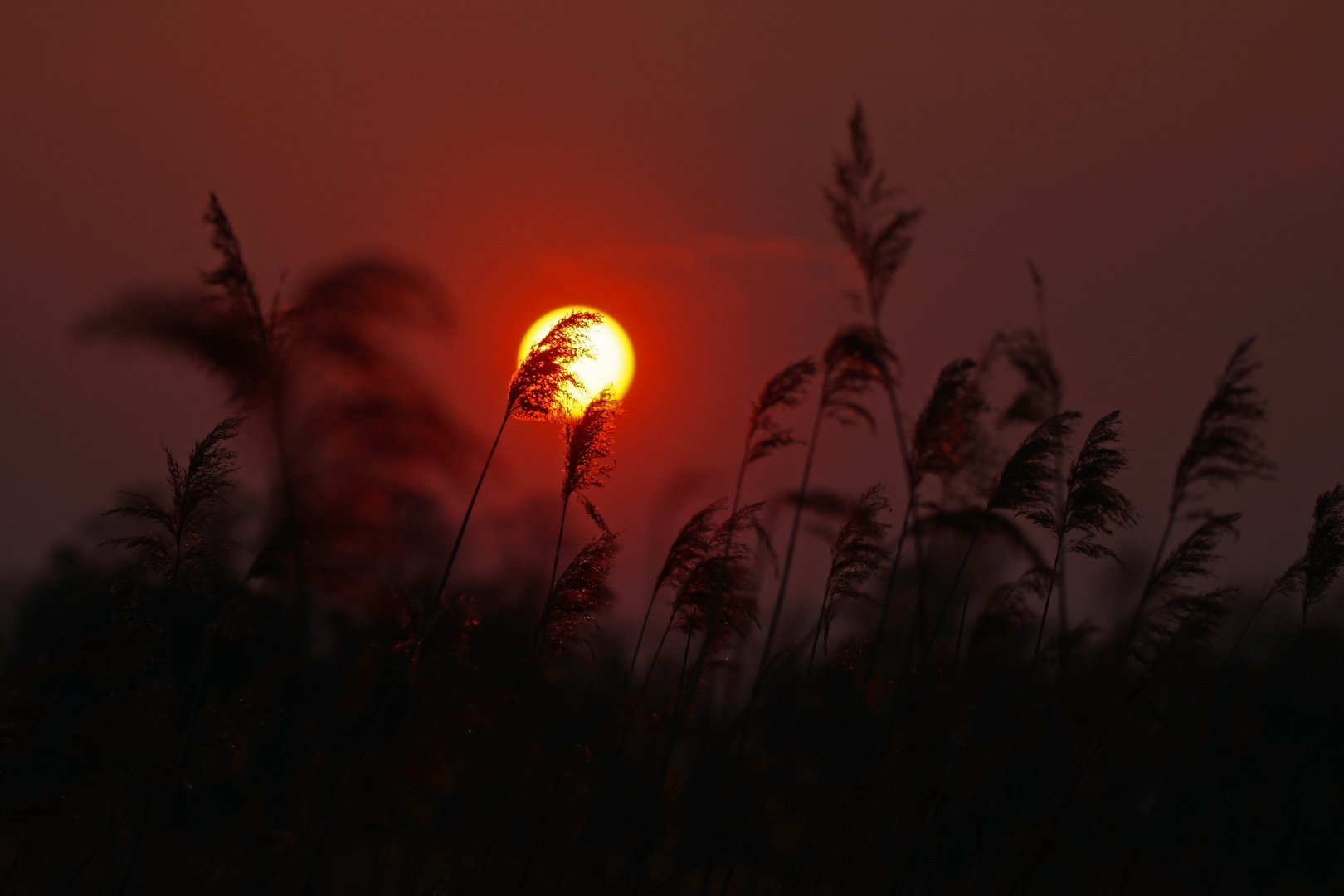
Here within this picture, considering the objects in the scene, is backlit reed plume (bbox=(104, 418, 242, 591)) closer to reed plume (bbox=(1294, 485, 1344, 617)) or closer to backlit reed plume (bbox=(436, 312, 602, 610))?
backlit reed plume (bbox=(436, 312, 602, 610))

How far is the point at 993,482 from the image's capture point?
190 inches

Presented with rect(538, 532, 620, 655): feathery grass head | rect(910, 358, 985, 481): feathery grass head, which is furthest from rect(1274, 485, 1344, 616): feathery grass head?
rect(538, 532, 620, 655): feathery grass head

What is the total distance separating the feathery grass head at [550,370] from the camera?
441 cm

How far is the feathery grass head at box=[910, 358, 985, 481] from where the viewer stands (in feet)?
16.0

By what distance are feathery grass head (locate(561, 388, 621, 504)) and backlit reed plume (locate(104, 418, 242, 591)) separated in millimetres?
1480

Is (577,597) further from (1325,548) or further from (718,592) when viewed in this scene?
(1325,548)

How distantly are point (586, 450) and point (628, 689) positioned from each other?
137cm

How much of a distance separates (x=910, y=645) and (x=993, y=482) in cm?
99

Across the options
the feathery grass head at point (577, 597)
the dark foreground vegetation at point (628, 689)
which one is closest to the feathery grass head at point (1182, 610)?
the dark foreground vegetation at point (628, 689)

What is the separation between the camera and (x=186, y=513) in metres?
4.25

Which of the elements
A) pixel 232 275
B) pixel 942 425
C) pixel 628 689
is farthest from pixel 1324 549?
pixel 232 275

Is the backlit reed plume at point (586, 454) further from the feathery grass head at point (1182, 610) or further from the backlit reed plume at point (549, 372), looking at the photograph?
the feathery grass head at point (1182, 610)

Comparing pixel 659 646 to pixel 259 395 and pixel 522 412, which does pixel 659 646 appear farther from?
pixel 259 395

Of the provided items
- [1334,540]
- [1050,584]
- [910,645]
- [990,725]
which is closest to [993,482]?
[1050,584]
